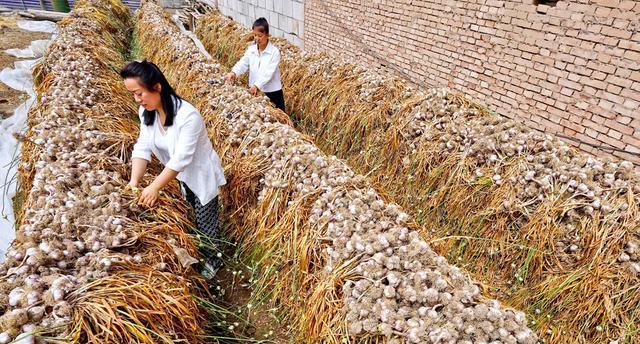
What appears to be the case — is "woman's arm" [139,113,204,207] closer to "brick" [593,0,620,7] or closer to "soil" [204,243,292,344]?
"soil" [204,243,292,344]

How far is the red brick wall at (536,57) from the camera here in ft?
10.6

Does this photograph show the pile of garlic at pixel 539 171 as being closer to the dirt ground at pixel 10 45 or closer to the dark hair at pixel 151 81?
the dark hair at pixel 151 81

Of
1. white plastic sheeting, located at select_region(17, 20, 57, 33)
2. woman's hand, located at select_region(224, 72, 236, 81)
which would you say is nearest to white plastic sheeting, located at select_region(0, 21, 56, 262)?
A: woman's hand, located at select_region(224, 72, 236, 81)

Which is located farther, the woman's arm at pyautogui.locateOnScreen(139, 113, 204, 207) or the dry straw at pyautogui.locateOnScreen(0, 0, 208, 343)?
the woman's arm at pyautogui.locateOnScreen(139, 113, 204, 207)

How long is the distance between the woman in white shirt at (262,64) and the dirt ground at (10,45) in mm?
3340

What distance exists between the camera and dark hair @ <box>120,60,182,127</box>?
1.98 m

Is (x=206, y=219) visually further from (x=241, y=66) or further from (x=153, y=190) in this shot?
(x=241, y=66)

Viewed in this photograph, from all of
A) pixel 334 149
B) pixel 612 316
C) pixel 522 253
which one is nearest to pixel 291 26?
pixel 334 149

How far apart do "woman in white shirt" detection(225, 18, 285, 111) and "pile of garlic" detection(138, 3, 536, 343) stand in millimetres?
1516

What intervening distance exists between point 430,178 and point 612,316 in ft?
5.72

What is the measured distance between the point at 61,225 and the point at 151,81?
3.17 ft

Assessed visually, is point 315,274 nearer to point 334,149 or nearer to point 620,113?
point 334,149

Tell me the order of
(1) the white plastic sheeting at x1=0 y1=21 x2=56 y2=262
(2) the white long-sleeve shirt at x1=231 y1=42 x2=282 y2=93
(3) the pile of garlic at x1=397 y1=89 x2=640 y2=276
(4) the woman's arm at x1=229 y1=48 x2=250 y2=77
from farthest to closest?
(4) the woman's arm at x1=229 y1=48 x2=250 y2=77
(2) the white long-sleeve shirt at x1=231 y1=42 x2=282 y2=93
(1) the white plastic sheeting at x1=0 y1=21 x2=56 y2=262
(3) the pile of garlic at x1=397 y1=89 x2=640 y2=276

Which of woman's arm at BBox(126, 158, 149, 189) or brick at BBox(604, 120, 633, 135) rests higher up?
brick at BBox(604, 120, 633, 135)
